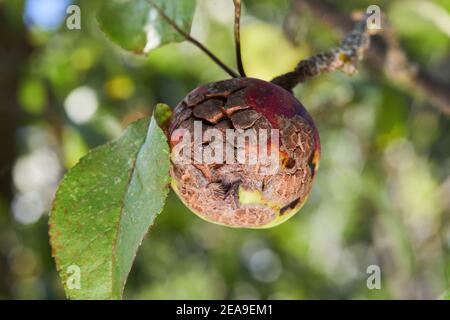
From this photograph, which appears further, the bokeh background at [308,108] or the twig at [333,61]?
the bokeh background at [308,108]

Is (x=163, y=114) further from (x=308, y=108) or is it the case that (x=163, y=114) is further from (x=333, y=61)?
(x=308, y=108)

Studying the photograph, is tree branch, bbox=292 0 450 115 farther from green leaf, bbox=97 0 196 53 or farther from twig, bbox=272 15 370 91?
green leaf, bbox=97 0 196 53

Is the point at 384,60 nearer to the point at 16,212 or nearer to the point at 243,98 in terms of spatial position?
the point at 243,98

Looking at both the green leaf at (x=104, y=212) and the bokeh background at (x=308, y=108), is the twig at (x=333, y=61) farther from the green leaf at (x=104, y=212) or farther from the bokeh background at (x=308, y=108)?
the bokeh background at (x=308, y=108)

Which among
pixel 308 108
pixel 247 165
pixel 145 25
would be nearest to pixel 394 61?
pixel 308 108

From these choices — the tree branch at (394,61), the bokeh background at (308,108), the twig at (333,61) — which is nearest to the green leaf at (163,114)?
the twig at (333,61)

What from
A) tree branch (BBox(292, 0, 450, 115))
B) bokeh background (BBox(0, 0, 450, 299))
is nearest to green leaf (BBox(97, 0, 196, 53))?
tree branch (BBox(292, 0, 450, 115))
